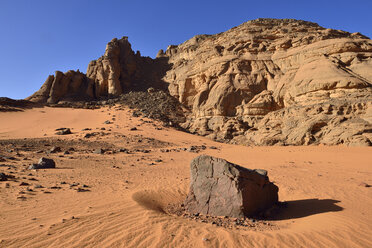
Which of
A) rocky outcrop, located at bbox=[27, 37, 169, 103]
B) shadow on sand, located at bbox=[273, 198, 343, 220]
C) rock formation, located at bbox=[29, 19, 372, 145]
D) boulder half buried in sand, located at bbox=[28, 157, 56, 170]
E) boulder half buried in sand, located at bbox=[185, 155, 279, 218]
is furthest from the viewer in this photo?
rocky outcrop, located at bbox=[27, 37, 169, 103]

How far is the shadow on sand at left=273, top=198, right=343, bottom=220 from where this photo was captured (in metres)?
4.99

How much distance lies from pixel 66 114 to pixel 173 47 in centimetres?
3048

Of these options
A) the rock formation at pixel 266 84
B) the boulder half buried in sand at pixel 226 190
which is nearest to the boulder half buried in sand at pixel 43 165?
the boulder half buried in sand at pixel 226 190

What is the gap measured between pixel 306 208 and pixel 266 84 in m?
21.9

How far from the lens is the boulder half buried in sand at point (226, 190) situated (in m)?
4.72

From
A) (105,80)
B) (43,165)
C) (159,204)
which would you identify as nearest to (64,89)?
(105,80)

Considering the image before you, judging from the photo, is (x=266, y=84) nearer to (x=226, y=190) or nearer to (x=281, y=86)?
(x=281, y=86)

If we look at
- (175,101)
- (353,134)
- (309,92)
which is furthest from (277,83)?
(175,101)

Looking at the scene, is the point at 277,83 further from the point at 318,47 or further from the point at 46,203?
A: the point at 46,203

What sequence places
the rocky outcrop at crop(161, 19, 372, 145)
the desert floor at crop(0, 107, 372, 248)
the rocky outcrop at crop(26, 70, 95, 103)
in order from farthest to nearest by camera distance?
the rocky outcrop at crop(26, 70, 95, 103)
the rocky outcrop at crop(161, 19, 372, 145)
the desert floor at crop(0, 107, 372, 248)

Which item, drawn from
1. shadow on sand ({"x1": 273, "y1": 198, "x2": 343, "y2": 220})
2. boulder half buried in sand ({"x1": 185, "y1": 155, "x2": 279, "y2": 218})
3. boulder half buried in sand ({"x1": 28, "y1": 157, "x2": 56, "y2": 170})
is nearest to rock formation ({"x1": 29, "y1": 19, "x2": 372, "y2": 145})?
shadow on sand ({"x1": 273, "y1": 198, "x2": 343, "y2": 220})

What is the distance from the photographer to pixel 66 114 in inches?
1061

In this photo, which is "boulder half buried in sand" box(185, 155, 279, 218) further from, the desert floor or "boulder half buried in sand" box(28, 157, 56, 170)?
"boulder half buried in sand" box(28, 157, 56, 170)

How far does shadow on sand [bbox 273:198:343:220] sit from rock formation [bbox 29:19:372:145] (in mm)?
11185
